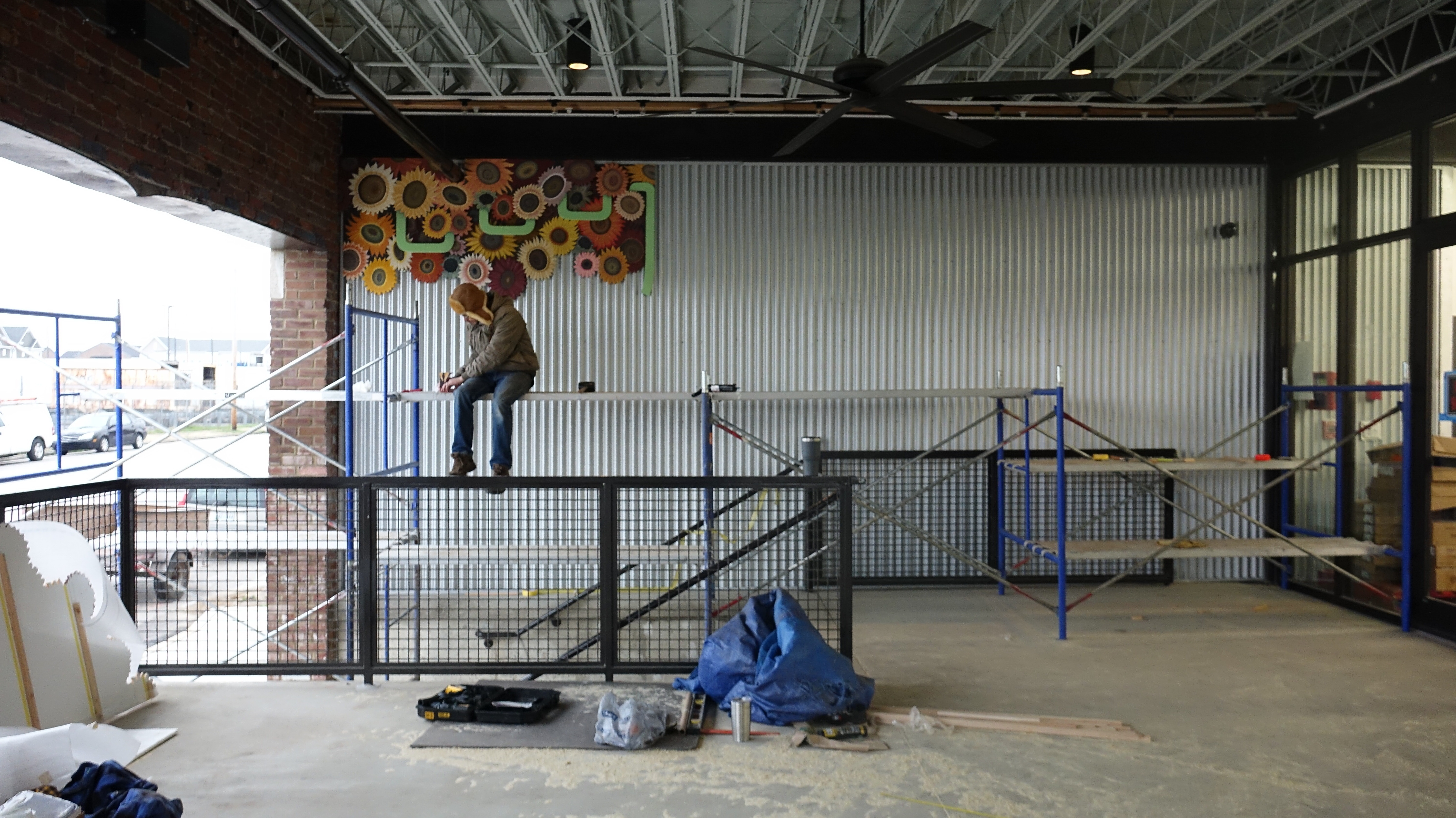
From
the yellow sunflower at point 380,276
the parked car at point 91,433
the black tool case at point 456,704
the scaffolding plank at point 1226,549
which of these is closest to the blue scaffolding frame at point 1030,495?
the scaffolding plank at point 1226,549

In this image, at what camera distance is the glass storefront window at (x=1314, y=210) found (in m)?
7.92

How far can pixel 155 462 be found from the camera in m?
17.9

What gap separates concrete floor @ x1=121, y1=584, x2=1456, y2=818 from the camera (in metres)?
3.67

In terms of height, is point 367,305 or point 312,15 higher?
point 312,15

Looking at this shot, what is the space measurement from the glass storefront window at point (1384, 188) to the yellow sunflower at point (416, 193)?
26.4 feet

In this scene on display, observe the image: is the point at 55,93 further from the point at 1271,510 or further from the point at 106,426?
the point at 106,426

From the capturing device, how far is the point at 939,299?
28.4ft

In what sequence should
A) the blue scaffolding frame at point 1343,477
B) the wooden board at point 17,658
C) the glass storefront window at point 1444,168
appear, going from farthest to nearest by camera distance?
the blue scaffolding frame at point 1343,477
the glass storefront window at point 1444,168
the wooden board at point 17,658

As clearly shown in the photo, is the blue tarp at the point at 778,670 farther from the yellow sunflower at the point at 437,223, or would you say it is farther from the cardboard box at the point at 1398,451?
the yellow sunflower at the point at 437,223

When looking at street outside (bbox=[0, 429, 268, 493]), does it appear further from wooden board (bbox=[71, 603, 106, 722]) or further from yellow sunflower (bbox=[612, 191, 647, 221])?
yellow sunflower (bbox=[612, 191, 647, 221])

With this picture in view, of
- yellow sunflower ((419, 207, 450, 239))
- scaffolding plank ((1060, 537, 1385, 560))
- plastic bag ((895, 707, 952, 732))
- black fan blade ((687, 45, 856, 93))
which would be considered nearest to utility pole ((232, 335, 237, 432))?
yellow sunflower ((419, 207, 450, 239))

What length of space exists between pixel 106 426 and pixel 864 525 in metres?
13.2

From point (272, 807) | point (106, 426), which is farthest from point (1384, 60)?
point (106, 426)

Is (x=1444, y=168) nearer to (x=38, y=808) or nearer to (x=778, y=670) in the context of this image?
(x=778, y=670)
